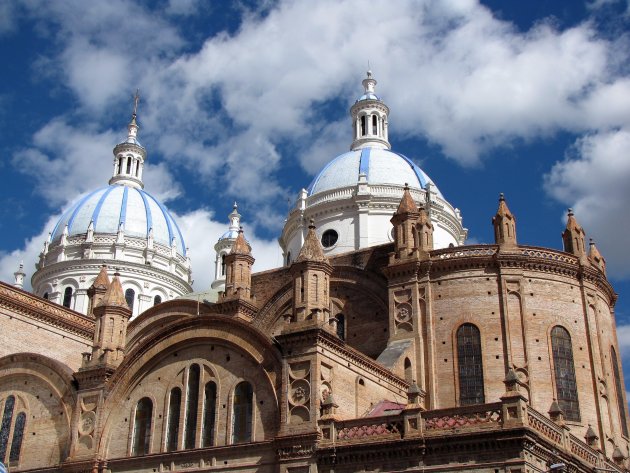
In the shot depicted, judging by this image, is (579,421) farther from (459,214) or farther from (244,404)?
(459,214)

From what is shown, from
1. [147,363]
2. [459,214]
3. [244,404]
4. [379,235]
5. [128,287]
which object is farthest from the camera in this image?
[128,287]

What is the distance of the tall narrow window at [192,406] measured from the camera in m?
35.7

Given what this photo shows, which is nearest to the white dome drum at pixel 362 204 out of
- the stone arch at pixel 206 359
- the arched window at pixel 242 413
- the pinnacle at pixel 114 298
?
the pinnacle at pixel 114 298

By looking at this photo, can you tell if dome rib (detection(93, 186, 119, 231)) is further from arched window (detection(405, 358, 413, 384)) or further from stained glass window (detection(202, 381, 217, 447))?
arched window (detection(405, 358, 413, 384))

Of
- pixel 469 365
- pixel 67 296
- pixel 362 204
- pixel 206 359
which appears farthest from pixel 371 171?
pixel 67 296

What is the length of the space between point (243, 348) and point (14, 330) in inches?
703

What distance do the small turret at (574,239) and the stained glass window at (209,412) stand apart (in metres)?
18.9

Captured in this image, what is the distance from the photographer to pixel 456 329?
1572 inches

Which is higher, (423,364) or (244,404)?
(423,364)

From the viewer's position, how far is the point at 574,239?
4338 centimetres

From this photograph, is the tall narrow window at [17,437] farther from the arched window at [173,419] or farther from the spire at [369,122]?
the spire at [369,122]

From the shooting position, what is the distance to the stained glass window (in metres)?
35.2

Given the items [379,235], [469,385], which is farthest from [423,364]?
[379,235]

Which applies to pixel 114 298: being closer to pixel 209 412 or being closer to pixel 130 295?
pixel 209 412
